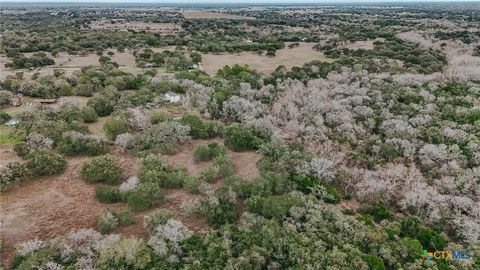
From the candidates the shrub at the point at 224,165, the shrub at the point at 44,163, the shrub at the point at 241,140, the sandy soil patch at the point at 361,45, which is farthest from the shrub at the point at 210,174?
the sandy soil patch at the point at 361,45

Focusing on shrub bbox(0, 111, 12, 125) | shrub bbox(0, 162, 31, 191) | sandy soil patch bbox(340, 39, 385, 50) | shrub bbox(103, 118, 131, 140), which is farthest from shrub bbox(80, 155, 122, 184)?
sandy soil patch bbox(340, 39, 385, 50)

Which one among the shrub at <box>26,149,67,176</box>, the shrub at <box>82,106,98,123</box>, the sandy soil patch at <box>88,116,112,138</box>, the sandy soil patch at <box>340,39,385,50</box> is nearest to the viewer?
the shrub at <box>26,149,67,176</box>

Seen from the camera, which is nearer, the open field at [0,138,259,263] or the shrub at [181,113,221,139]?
the open field at [0,138,259,263]

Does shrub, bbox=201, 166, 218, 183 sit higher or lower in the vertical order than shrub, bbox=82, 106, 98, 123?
lower

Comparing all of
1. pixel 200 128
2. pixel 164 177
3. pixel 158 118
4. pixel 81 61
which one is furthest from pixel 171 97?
pixel 81 61

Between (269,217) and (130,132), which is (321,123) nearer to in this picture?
(269,217)

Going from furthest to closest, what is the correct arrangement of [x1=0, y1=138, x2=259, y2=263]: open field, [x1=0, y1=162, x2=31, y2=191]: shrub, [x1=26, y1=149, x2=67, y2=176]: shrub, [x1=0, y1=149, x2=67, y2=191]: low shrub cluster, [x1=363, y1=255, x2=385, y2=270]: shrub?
[x1=26, y1=149, x2=67, y2=176]: shrub, [x1=0, y1=149, x2=67, y2=191]: low shrub cluster, [x1=0, y1=162, x2=31, y2=191]: shrub, [x1=0, y1=138, x2=259, y2=263]: open field, [x1=363, y1=255, x2=385, y2=270]: shrub

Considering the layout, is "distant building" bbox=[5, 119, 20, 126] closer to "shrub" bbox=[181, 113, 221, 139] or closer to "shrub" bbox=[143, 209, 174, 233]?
"shrub" bbox=[181, 113, 221, 139]
